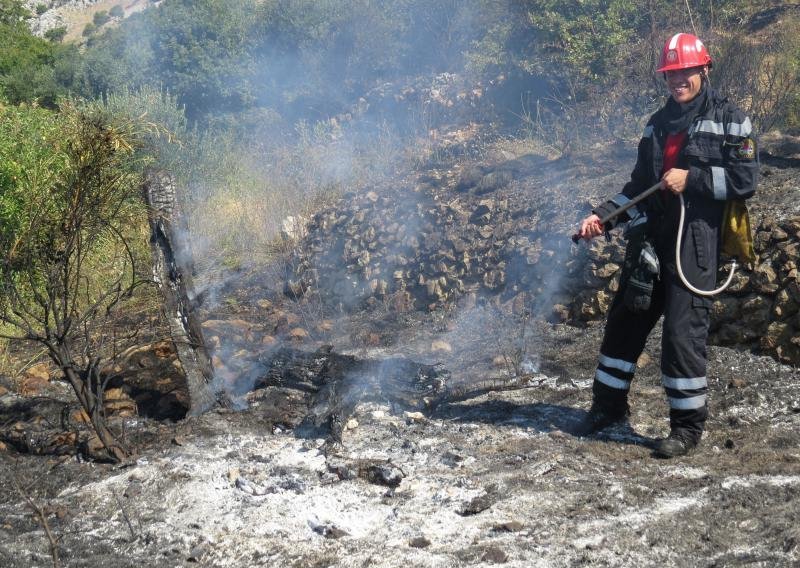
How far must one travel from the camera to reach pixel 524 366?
5.94 metres

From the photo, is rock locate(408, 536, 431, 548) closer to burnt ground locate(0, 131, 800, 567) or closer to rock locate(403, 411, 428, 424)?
burnt ground locate(0, 131, 800, 567)

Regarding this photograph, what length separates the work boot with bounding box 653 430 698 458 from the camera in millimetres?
4008

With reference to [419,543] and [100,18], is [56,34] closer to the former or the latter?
[100,18]

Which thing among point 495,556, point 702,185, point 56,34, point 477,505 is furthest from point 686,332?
point 56,34

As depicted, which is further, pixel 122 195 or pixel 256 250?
pixel 256 250

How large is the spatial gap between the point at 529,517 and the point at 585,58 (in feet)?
36.6

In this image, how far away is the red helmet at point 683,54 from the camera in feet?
12.8

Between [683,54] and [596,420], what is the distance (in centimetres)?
207

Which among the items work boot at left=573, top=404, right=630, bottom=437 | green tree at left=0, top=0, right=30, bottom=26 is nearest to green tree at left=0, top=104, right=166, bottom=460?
work boot at left=573, top=404, right=630, bottom=437

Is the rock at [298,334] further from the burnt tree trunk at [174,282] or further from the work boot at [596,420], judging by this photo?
the work boot at [596,420]

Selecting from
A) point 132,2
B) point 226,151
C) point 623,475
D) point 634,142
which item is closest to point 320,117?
point 226,151

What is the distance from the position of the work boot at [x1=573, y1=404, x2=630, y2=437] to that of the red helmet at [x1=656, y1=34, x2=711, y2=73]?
193cm

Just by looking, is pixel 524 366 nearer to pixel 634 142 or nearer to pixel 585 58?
pixel 634 142

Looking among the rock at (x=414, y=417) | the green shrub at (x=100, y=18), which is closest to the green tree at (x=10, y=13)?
the green shrub at (x=100, y=18)
